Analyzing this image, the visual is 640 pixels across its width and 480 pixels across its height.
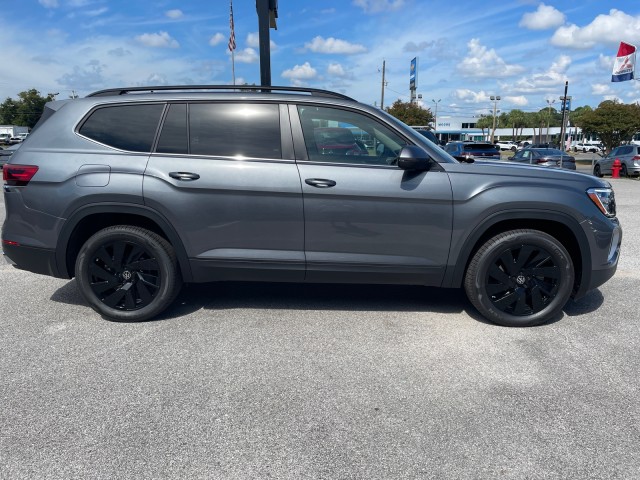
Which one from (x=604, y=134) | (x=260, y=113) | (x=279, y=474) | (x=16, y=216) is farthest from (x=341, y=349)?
(x=604, y=134)

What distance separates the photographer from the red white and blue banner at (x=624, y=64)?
31188mm

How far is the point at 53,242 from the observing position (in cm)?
395

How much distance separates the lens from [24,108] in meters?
79.6

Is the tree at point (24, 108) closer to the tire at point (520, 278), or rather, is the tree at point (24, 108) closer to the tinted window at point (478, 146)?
the tinted window at point (478, 146)

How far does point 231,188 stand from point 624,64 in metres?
36.6

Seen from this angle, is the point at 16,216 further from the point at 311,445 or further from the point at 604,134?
the point at 604,134

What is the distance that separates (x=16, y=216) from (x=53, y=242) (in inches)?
15.6

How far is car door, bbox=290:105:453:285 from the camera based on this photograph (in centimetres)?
374

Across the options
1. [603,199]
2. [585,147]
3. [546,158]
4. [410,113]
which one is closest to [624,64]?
[546,158]

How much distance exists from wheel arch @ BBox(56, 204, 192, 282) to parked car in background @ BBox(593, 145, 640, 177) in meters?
21.8

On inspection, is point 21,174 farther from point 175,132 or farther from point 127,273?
point 175,132

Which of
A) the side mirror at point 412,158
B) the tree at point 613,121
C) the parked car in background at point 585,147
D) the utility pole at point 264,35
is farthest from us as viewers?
the parked car in background at point 585,147

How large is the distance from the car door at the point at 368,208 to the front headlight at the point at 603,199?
1.18 metres

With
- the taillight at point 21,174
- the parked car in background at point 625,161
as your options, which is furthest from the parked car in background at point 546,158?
the taillight at point 21,174
